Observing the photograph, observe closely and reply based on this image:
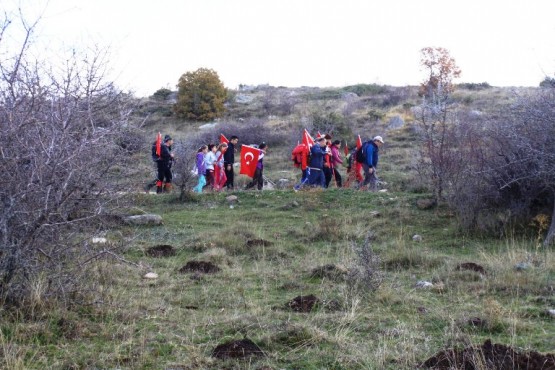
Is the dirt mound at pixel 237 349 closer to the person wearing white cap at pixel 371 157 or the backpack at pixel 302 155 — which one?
the person wearing white cap at pixel 371 157

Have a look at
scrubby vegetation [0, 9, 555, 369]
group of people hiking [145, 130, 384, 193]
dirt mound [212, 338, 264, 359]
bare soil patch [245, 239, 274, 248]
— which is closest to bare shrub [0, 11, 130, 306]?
scrubby vegetation [0, 9, 555, 369]

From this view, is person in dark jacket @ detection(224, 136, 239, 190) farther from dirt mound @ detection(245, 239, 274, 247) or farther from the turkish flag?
dirt mound @ detection(245, 239, 274, 247)

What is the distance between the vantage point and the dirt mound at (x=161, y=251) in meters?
8.97

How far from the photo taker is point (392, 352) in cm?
466

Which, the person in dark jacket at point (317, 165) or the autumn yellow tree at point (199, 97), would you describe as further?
the autumn yellow tree at point (199, 97)

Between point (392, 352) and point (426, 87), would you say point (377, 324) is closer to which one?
point (392, 352)

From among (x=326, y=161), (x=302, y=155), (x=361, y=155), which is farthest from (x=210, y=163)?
(x=361, y=155)

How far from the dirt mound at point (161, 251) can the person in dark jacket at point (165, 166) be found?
269 inches

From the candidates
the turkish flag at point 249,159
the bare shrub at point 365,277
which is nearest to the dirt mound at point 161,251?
the bare shrub at point 365,277

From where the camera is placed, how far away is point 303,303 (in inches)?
240

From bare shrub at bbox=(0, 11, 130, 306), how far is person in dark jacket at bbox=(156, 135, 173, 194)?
32.9 feet

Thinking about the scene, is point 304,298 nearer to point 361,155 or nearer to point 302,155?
point 302,155

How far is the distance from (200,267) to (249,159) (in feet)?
29.3

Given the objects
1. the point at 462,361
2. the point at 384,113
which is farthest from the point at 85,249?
the point at 384,113
